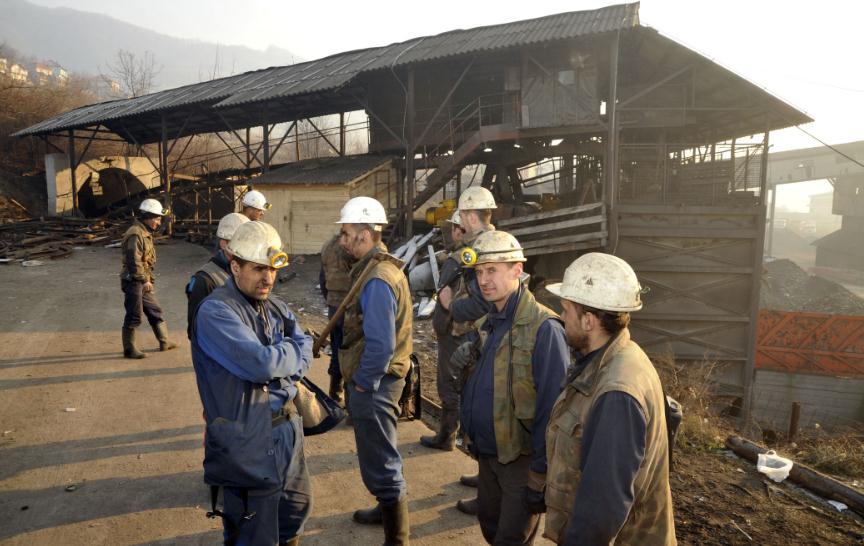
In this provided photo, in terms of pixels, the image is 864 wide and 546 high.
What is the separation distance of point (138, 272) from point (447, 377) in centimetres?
455

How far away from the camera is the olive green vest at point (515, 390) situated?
2430 mm

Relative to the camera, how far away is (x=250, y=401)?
219 cm

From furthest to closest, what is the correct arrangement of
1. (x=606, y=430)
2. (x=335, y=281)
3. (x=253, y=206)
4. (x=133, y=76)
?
(x=133, y=76) < (x=253, y=206) < (x=335, y=281) < (x=606, y=430)

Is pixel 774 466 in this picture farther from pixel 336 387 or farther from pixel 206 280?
pixel 206 280

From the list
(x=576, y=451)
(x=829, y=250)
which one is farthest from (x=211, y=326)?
(x=829, y=250)

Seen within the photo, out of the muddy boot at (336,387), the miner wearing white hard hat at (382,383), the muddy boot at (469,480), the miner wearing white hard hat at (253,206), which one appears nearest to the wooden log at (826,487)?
the muddy boot at (469,480)

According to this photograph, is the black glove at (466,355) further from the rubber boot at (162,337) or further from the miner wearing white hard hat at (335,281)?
the rubber boot at (162,337)

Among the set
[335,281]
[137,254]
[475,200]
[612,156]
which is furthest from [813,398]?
[137,254]

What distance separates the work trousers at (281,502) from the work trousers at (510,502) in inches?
36.4

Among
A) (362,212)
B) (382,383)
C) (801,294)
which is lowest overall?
(801,294)

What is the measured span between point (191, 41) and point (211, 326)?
7127 inches

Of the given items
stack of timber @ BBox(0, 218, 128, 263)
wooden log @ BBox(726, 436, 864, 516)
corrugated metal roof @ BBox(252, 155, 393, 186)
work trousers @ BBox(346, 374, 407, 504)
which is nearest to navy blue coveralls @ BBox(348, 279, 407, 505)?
work trousers @ BBox(346, 374, 407, 504)

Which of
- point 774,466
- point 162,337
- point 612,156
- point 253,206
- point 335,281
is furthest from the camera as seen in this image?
point 612,156

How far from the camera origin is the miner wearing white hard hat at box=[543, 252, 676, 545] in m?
1.64
